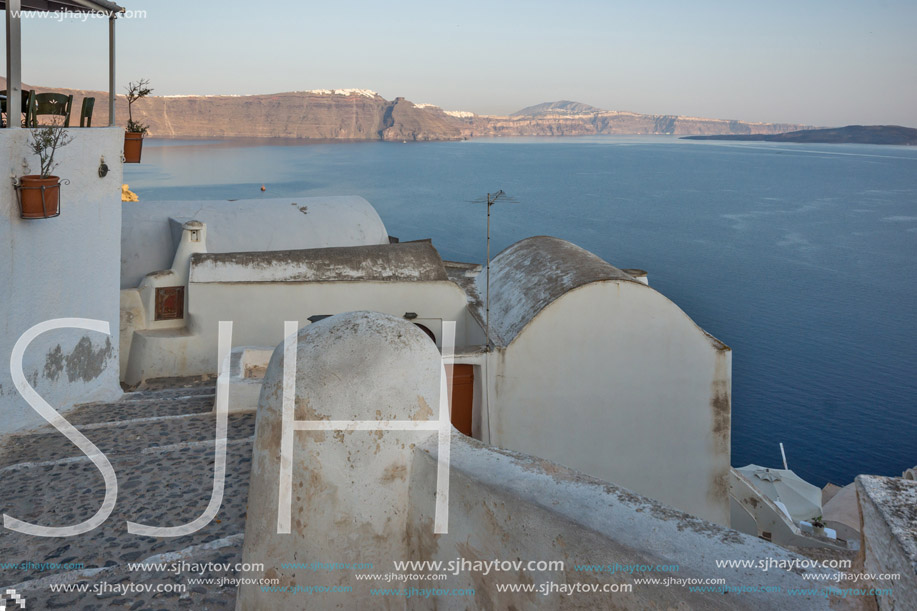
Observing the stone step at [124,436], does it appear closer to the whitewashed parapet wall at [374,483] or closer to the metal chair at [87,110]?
the metal chair at [87,110]

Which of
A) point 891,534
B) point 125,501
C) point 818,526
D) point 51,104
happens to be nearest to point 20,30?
point 51,104

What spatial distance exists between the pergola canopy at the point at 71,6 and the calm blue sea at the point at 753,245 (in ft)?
72.4

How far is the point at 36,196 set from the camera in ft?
22.9

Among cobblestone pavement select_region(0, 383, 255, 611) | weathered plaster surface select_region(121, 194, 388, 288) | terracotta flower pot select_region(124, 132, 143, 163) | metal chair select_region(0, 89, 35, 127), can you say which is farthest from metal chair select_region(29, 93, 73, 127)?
weathered plaster surface select_region(121, 194, 388, 288)

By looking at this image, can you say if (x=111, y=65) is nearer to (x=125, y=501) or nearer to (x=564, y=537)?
(x=125, y=501)

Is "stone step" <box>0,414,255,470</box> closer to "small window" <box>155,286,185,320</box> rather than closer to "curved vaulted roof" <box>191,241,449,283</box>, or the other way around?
"curved vaulted roof" <box>191,241,449,283</box>

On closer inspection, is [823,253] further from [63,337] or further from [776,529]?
[63,337]

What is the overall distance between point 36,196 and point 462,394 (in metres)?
6.09

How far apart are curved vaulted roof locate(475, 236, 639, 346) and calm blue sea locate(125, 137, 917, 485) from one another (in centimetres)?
1458

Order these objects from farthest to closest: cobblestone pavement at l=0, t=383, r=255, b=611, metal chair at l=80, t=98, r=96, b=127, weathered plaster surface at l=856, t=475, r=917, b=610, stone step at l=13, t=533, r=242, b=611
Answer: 1. metal chair at l=80, t=98, r=96, b=127
2. cobblestone pavement at l=0, t=383, r=255, b=611
3. stone step at l=13, t=533, r=242, b=611
4. weathered plaster surface at l=856, t=475, r=917, b=610

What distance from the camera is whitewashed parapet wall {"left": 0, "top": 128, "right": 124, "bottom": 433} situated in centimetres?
700

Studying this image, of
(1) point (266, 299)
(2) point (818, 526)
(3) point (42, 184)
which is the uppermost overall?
(3) point (42, 184)

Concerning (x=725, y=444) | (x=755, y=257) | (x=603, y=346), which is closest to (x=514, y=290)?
(x=603, y=346)

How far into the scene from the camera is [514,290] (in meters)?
12.1
